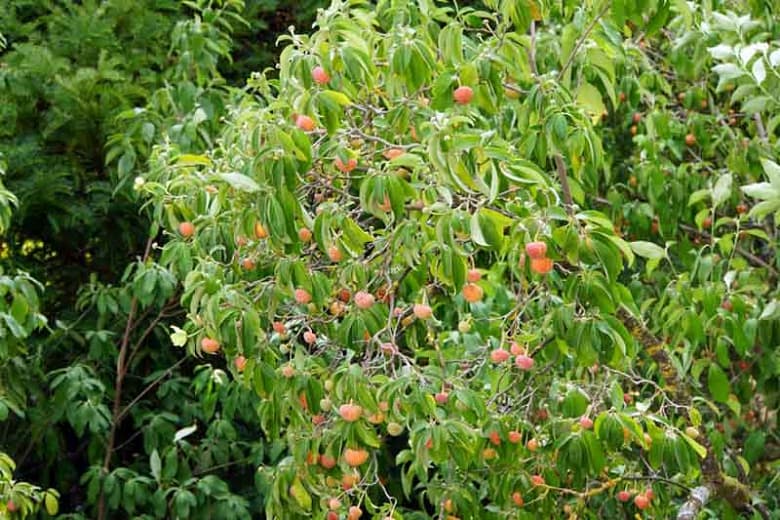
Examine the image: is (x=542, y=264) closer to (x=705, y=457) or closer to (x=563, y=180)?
(x=563, y=180)

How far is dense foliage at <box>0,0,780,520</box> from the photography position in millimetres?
2404

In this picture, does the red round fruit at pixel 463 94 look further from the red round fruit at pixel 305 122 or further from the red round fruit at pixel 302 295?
the red round fruit at pixel 302 295

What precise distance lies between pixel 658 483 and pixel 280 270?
1.32 m

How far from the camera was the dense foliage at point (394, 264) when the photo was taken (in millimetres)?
2404

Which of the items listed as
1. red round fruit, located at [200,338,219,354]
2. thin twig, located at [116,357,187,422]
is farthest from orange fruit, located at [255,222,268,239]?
thin twig, located at [116,357,187,422]

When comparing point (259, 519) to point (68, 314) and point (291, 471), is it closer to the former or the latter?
point (68, 314)

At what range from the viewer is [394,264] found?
2684 millimetres

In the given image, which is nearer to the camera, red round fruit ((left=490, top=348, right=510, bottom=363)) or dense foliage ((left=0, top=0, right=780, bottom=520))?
dense foliage ((left=0, top=0, right=780, bottom=520))

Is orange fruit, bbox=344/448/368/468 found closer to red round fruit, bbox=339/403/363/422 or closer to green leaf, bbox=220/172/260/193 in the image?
red round fruit, bbox=339/403/363/422

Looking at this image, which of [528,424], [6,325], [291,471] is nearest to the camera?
[291,471]

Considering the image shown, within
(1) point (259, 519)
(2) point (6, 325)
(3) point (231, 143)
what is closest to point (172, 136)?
(2) point (6, 325)

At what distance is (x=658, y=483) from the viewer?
3.24 metres

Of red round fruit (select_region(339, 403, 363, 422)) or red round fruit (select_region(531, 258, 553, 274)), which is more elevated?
red round fruit (select_region(531, 258, 553, 274))

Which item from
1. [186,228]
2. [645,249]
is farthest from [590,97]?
[186,228]
